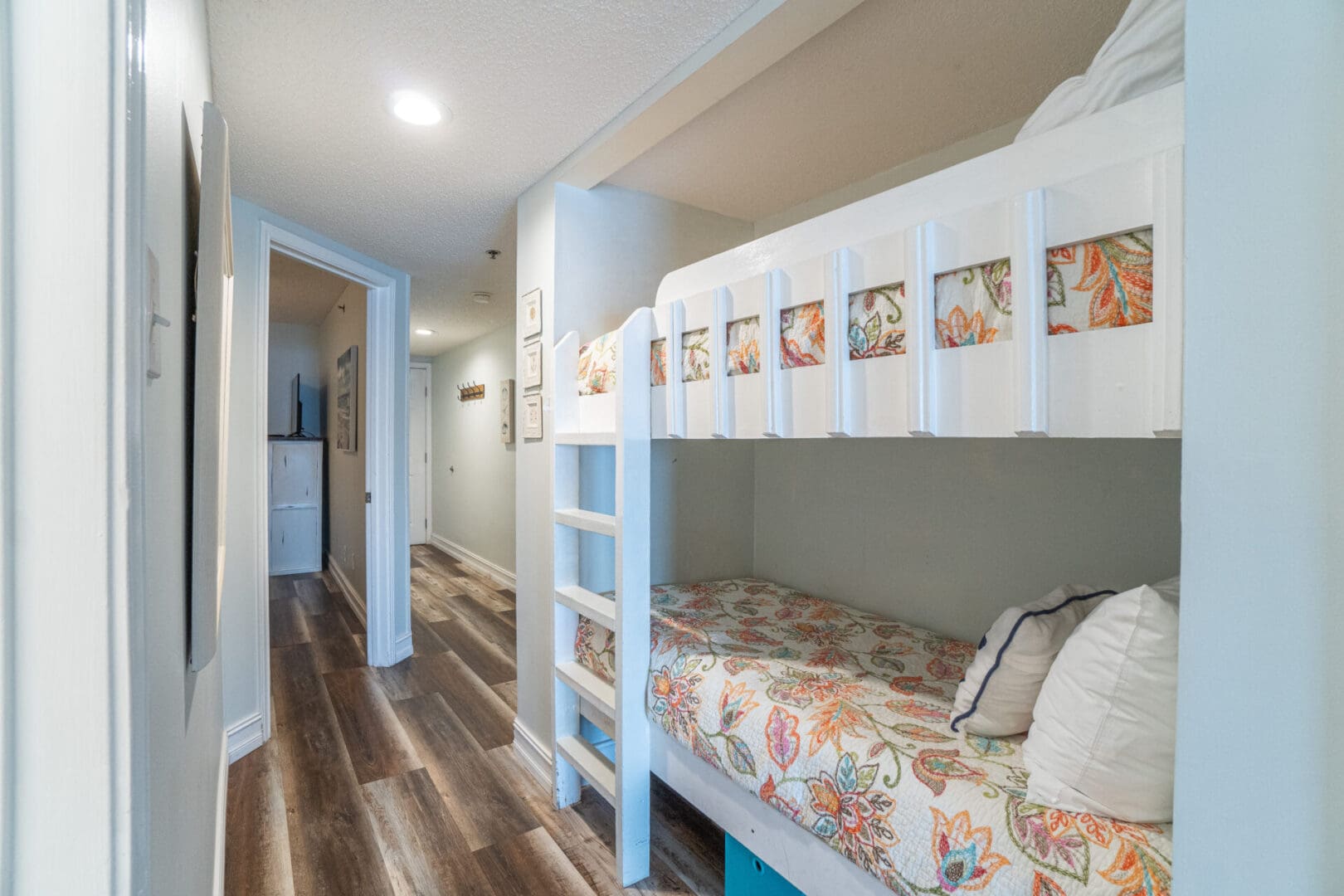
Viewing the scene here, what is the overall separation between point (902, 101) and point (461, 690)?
3.21 meters

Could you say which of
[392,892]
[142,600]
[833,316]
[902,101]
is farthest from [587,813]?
[902,101]

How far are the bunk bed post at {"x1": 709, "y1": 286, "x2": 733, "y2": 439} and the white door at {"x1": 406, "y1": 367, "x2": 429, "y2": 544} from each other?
20.8 feet

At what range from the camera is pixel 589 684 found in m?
1.97

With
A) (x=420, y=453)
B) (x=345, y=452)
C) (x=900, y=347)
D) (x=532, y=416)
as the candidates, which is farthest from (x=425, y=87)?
(x=420, y=453)

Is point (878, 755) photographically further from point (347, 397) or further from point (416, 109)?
point (347, 397)

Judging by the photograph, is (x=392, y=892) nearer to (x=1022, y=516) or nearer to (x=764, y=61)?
(x=1022, y=516)

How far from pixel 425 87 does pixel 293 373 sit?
520 cm

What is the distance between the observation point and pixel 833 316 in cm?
115

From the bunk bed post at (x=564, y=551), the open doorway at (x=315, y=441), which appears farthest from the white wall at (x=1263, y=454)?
the open doorway at (x=315, y=441)

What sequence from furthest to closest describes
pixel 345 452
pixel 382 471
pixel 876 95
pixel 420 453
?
pixel 420 453 → pixel 345 452 → pixel 382 471 → pixel 876 95

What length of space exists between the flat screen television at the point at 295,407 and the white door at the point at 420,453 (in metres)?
1.26

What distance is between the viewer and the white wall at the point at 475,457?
5.25m

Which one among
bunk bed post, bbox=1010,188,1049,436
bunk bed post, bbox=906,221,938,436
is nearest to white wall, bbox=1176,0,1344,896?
bunk bed post, bbox=1010,188,1049,436

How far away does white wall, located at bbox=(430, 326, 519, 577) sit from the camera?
5.25 meters
